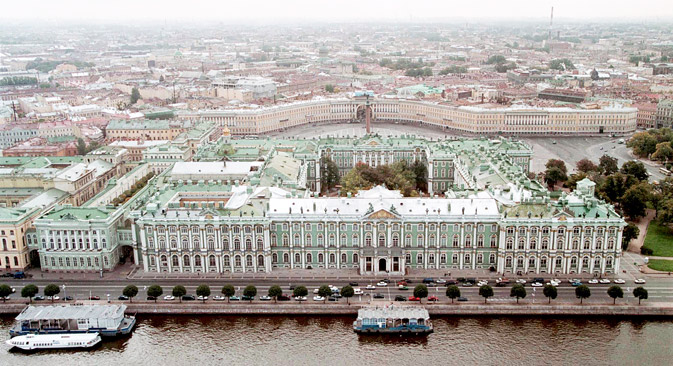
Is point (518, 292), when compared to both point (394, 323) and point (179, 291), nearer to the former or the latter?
point (394, 323)

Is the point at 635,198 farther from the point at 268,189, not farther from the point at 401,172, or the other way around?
the point at 268,189

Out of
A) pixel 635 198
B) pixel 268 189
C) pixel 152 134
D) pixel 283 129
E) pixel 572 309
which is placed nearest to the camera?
pixel 572 309

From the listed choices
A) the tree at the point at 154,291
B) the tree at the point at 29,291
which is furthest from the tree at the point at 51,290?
the tree at the point at 154,291

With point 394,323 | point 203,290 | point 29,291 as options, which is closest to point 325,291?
point 394,323

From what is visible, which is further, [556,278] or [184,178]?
[184,178]

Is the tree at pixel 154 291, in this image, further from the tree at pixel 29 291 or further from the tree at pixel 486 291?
the tree at pixel 486 291

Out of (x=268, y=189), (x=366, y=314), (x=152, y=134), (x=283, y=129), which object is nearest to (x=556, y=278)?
(x=366, y=314)
